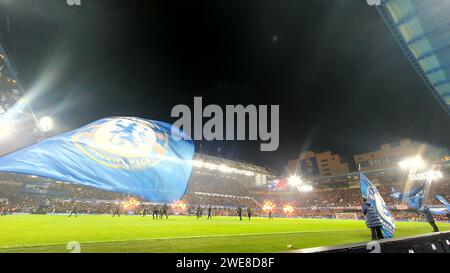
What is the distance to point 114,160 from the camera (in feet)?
11.5

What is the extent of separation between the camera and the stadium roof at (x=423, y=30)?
15.7 ft

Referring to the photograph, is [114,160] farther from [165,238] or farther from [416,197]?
[416,197]

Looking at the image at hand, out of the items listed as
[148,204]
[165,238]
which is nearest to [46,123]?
[148,204]

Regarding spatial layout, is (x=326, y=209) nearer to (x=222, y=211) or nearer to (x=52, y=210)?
(x=222, y=211)

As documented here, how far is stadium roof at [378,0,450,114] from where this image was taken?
A: 15.7 feet

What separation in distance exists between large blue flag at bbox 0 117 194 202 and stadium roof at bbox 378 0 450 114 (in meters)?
5.89

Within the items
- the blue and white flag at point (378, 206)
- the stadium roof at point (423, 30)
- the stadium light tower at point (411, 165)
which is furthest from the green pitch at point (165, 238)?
the stadium light tower at point (411, 165)

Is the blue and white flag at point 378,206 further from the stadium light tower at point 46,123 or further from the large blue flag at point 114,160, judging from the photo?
the stadium light tower at point 46,123

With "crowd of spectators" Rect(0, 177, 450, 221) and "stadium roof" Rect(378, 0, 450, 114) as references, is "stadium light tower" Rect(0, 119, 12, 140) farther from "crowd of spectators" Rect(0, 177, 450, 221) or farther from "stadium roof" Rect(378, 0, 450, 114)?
"stadium roof" Rect(378, 0, 450, 114)

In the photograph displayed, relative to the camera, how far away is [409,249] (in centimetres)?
368

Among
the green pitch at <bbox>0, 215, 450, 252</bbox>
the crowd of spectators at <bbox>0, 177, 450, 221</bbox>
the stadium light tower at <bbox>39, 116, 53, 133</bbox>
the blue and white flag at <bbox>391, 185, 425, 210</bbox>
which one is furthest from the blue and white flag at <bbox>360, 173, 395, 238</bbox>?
the stadium light tower at <bbox>39, 116, 53, 133</bbox>

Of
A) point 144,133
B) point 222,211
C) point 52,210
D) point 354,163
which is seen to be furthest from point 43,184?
point 354,163

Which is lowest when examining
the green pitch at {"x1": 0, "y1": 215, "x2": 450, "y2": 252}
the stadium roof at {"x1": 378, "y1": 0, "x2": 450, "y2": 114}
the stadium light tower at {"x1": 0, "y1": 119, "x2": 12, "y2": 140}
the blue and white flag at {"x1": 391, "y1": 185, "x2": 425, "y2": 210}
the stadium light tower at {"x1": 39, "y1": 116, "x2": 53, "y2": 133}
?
the green pitch at {"x1": 0, "y1": 215, "x2": 450, "y2": 252}

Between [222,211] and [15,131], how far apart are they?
137 ft
